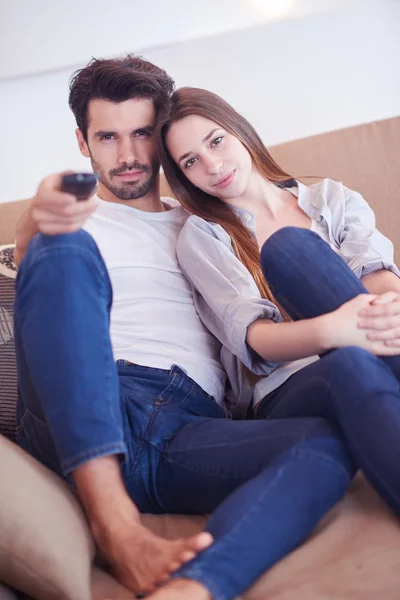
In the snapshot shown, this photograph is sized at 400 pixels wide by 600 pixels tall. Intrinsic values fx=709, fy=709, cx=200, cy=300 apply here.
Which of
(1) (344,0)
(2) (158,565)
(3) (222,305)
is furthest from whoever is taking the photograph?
(1) (344,0)

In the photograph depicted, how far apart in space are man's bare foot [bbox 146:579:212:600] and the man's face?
0.90 meters

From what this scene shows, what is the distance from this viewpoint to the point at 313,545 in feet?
2.95

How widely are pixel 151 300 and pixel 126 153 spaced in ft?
1.12

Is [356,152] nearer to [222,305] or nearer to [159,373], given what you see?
[222,305]

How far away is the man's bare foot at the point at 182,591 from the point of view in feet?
2.50

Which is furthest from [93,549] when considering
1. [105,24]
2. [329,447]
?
[105,24]

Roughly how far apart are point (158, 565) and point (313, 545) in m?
0.20

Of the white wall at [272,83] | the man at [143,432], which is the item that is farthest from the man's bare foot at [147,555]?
the white wall at [272,83]

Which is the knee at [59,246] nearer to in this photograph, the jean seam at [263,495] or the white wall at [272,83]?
the jean seam at [263,495]

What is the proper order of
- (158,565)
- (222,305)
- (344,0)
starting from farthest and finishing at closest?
1. (344,0)
2. (222,305)
3. (158,565)

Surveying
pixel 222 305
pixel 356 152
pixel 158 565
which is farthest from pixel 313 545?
pixel 356 152

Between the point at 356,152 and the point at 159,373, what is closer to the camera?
the point at 159,373

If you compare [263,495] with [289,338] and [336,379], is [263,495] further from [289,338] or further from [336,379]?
[289,338]

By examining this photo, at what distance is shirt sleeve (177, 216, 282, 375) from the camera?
127cm
